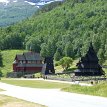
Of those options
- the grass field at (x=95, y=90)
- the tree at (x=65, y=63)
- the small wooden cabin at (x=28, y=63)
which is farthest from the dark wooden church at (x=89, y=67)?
the grass field at (x=95, y=90)

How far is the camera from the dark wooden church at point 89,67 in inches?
4729

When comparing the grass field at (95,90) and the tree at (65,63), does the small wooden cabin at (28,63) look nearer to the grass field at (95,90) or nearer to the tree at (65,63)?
the tree at (65,63)

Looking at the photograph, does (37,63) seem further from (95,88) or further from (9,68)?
(95,88)

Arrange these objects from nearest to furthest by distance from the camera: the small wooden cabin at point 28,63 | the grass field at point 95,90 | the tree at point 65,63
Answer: the grass field at point 95,90
the tree at point 65,63
the small wooden cabin at point 28,63

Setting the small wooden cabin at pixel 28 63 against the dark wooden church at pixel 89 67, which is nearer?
the dark wooden church at pixel 89 67

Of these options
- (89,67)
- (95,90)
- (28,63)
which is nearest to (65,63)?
(28,63)

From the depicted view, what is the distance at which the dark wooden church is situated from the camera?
4729 inches

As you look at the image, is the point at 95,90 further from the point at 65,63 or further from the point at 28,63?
the point at 28,63

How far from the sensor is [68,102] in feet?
129

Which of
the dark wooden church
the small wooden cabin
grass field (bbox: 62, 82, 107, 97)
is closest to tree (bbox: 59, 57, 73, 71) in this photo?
the small wooden cabin

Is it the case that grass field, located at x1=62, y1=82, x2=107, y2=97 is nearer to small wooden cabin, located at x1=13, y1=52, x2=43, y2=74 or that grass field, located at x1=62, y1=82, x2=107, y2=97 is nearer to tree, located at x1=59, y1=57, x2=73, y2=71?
tree, located at x1=59, y1=57, x2=73, y2=71

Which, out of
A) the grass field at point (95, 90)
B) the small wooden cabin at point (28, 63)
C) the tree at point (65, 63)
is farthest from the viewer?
the small wooden cabin at point (28, 63)

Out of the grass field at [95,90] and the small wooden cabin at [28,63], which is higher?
the small wooden cabin at [28,63]

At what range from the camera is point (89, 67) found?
122 metres
